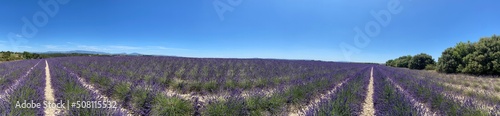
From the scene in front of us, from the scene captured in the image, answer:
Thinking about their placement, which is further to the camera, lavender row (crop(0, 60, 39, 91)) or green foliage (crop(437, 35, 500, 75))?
green foliage (crop(437, 35, 500, 75))

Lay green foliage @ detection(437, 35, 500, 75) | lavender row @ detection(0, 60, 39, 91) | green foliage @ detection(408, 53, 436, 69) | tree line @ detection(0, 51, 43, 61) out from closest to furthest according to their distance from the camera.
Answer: lavender row @ detection(0, 60, 39, 91), green foliage @ detection(437, 35, 500, 75), tree line @ detection(0, 51, 43, 61), green foliage @ detection(408, 53, 436, 69)

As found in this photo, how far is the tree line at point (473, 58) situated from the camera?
18203 millimetres

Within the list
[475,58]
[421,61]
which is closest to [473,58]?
[475,58]

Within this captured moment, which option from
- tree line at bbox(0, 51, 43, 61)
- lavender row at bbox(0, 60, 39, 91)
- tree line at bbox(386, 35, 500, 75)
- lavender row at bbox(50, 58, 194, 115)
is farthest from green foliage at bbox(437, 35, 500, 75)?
tree line at bbox(0, 51, 43, 61)

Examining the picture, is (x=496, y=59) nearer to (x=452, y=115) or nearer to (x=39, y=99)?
(x=452, y=115)

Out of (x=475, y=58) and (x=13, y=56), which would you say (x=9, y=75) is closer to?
(x=475, y=58)

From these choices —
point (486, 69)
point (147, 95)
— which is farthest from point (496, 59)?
point (147, 95)

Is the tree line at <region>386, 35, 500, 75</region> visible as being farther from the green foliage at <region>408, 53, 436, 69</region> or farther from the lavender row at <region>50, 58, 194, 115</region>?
the lavender row at <region>50, 58, 194, 115</region>

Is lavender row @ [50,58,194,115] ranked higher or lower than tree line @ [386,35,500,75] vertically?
lower

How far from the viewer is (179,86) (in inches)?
281

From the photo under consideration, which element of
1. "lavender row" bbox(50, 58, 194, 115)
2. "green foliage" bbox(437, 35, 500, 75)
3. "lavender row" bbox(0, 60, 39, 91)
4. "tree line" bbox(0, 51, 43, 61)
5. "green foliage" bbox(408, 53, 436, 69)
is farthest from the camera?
"green foliage" bbox(408, 53, 436, 69)

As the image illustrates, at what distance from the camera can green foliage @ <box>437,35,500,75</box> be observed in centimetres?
1816

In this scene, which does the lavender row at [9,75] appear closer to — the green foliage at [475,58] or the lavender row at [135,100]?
the lavender row at [135,100]

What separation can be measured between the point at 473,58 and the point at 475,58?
505 millimetres
